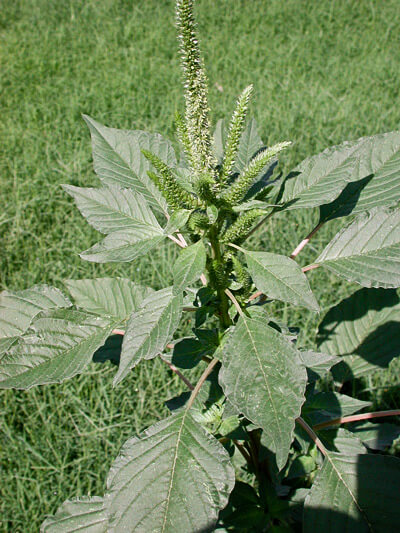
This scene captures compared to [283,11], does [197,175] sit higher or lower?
lower

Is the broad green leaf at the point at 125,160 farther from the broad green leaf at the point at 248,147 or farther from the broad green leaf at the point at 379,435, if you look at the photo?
the broad green leaf at the point at 379,435

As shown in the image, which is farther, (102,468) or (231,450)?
(102,468)

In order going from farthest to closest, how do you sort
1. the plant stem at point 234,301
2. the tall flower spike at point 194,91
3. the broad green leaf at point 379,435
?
the broad green leaf at point 379,435 < the plant stem at point 234,301 < the tall flower spike at point 194,91

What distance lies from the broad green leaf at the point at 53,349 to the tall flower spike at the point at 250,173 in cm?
38

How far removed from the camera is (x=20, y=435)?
2.08 meters

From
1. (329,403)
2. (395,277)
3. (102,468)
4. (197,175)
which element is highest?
(197,175)

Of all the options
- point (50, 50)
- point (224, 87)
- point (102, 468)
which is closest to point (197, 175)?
point (102, 468)

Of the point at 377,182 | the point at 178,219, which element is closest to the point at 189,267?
the point at 178,219

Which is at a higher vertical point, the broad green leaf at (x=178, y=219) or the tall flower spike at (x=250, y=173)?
the tall flower spike at (x=250, y=173)

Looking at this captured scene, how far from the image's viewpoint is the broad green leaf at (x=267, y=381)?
0.83 m

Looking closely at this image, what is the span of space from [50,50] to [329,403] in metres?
4.11

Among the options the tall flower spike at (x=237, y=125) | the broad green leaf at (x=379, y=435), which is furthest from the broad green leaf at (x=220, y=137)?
the broad green leaf at (x=379, y=435)

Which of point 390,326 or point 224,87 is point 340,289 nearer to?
point 390,326

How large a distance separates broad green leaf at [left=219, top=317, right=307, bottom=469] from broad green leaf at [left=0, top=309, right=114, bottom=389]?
29cm
